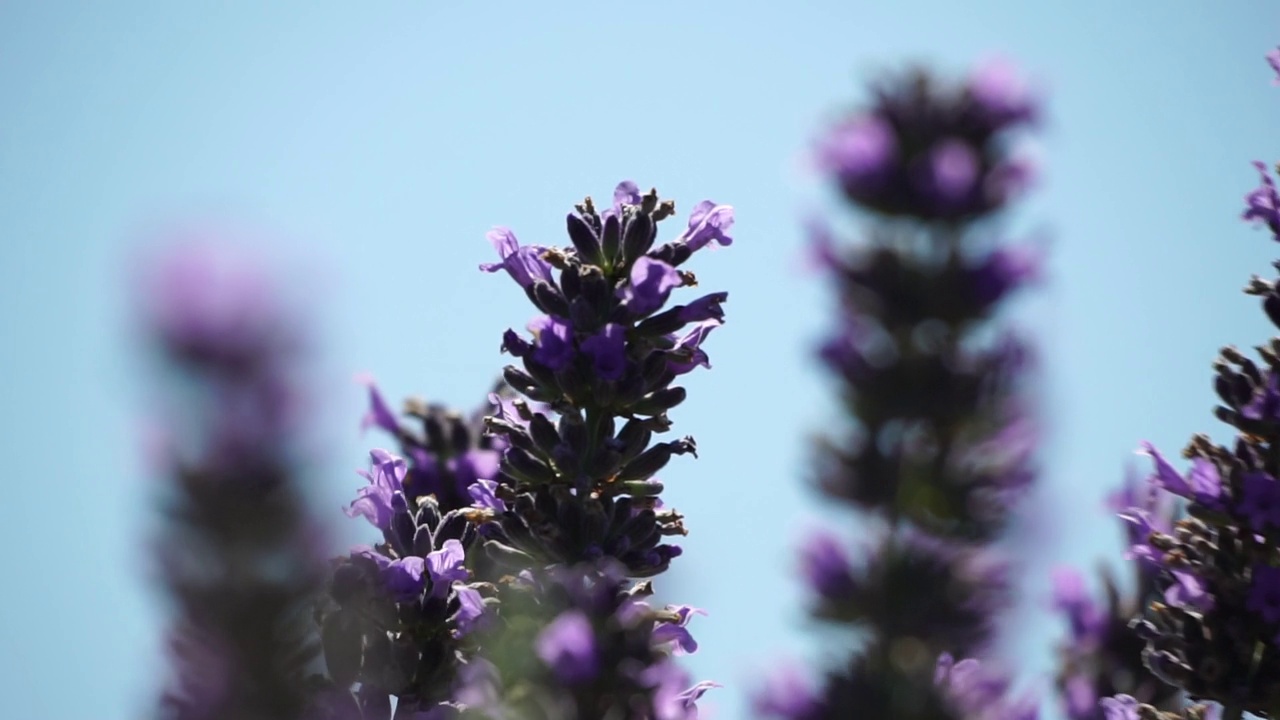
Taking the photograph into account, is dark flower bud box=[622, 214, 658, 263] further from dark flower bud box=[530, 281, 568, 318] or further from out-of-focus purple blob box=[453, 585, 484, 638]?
out-of-focus purple blob box=[453, 585, 484, 638]

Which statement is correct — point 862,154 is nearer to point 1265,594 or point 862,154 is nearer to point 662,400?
point 662,400

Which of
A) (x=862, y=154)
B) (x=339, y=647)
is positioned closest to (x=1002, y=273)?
(x=862, y=154)

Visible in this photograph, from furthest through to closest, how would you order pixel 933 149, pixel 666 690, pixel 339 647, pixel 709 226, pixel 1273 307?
pixel 933 149 < pixel 1273 307 < pixel 709 226 < pixel 666 690 < pixel 339 647

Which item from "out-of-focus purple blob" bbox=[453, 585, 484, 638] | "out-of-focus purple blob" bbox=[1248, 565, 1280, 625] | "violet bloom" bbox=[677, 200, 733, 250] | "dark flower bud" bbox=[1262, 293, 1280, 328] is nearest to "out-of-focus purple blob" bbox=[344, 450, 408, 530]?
"out-of-focus purple blob" bbox=[453, 585, 484, 638]

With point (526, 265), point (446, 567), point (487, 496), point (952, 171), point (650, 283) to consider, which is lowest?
point (446, 567)

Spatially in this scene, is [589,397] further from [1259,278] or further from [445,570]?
[1259,278]

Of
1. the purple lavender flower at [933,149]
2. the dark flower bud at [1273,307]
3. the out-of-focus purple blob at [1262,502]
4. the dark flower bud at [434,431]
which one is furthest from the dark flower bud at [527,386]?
the dark flower bud at [1273,307]

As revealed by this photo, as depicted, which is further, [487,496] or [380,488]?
[380,488]
